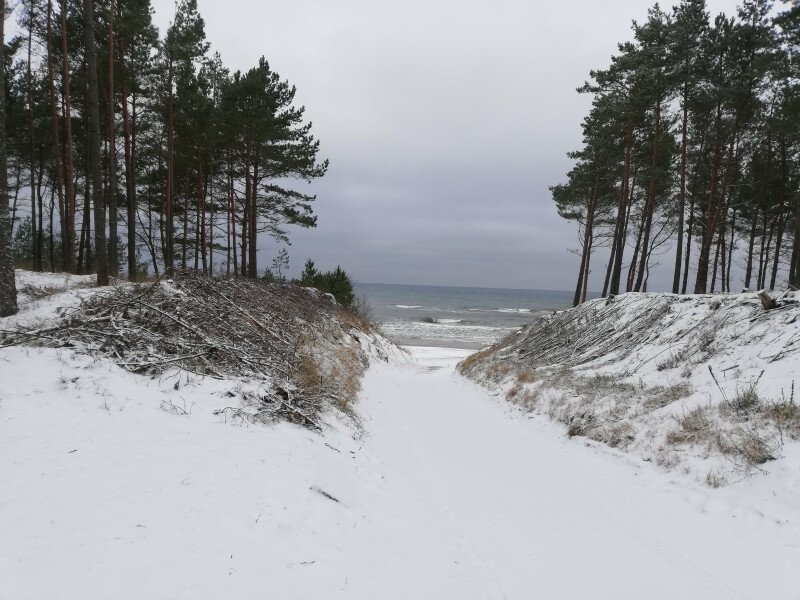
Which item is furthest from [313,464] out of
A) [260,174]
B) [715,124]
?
[715,124]

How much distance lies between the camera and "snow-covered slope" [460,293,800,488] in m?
5.52

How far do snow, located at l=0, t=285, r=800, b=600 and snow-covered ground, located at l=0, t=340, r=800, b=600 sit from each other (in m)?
0.02

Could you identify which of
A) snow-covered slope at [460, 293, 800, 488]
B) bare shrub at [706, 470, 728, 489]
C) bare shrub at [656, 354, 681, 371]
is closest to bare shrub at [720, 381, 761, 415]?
snow-covered slope at [460, 293, 800, 488]

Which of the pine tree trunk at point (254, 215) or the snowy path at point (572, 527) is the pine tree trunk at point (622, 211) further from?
the pine tree trunk at point (254, 215)

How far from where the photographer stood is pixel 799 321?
25.1ft

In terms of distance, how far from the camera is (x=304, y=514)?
400 cm

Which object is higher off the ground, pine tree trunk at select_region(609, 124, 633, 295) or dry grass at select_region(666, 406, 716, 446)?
pine tree trunk at select_region(609, 124, 633, 295)

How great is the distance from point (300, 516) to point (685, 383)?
7.62 metres

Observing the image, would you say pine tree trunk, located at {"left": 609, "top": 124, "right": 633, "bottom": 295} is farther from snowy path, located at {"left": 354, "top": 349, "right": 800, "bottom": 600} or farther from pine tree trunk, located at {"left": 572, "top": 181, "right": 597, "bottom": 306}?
snowy path, located at {"left": 354, "top": 349, "right": 800, "bottom": 600}

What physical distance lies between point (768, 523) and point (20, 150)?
109 feet

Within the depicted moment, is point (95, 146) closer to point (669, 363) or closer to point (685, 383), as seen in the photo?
point (685, 383)

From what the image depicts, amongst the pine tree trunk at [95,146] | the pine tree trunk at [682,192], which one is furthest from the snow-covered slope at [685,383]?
the pine tree trunk at [95,146]

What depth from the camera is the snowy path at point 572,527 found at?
12.2ft

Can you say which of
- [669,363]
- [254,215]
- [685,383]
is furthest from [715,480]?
[254,215]
